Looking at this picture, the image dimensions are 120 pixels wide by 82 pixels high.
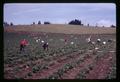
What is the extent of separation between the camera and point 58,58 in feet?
8.98

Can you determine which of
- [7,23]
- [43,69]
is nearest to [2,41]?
[7,23]

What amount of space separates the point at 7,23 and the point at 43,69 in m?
0.46

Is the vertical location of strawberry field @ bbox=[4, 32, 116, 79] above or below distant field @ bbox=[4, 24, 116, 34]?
below

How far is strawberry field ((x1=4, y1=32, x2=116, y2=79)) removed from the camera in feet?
8.85

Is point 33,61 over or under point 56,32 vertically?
under

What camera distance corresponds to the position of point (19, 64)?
2713mm

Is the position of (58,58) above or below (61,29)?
below

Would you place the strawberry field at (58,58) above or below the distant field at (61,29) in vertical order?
below

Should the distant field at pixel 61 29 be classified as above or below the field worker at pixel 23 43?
above

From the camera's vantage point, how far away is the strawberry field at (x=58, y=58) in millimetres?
2697

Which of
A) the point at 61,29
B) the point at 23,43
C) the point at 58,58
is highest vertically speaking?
the point at 61,29

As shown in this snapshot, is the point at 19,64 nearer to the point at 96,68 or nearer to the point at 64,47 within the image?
the point at 64,47

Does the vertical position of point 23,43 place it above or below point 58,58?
above

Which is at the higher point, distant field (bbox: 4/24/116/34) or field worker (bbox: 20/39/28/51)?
distant field (bbox: 4/24/116/34)
